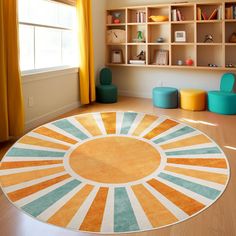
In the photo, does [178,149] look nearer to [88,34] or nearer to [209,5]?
[88,34]

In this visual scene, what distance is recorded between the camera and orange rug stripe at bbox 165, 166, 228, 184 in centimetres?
226

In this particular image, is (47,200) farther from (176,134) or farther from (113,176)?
(176,134)

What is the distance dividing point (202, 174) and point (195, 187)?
0.84 ft

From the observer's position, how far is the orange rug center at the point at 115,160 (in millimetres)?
2359

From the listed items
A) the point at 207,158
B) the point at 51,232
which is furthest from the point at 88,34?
the point at 51,232

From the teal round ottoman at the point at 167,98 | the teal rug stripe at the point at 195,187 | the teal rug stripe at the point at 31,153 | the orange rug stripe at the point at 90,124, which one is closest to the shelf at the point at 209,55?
the teal round ottoman at the point at 167,98

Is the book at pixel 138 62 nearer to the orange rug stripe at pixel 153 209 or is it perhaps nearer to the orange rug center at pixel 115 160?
the orange rug center at pixel 115 160

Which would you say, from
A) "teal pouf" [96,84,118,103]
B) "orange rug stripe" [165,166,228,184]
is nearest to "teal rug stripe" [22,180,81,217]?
"orange rug stripe" [165,166,228,184]

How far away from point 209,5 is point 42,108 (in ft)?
11.1

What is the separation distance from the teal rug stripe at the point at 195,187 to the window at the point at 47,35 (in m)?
2.43

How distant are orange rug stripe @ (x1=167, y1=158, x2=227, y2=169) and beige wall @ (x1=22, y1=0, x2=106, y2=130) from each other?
2.05 m

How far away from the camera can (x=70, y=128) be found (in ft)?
12.0

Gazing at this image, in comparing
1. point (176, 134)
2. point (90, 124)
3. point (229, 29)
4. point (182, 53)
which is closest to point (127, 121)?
point (90, 124)

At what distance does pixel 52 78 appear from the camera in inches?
164
